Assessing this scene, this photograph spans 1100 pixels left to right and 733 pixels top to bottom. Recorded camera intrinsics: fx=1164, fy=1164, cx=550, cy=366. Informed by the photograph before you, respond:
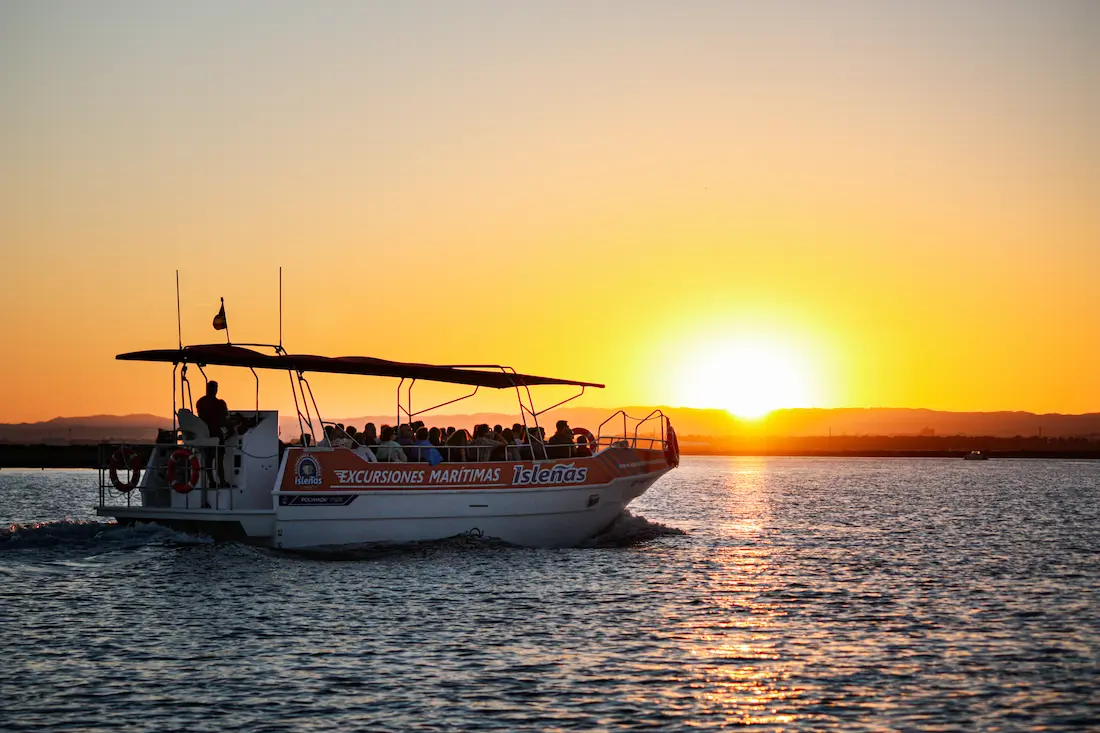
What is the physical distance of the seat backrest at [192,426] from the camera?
23984 mm

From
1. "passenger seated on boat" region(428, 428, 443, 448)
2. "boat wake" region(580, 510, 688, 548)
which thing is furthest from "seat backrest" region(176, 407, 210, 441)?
"boat wake" region(580, 510, 688, 548)

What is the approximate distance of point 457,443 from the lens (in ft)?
89.2

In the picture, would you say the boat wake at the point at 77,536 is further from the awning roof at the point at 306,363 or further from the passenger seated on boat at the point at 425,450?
the passenger seated on boat at the point at 425,450

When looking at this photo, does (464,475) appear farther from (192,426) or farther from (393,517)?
(192,426)

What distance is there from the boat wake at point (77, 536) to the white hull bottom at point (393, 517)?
0.76 metres

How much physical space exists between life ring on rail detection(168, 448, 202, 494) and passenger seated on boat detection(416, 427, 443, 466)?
464 cm

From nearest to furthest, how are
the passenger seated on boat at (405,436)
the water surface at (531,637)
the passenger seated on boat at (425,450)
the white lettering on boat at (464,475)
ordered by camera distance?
1. the water surface at (531,637)
2. the white lettering on boat at (464,475)
3. the passenger seated on boat at (425,450)
4. the passenger seated on boat at (405,436)

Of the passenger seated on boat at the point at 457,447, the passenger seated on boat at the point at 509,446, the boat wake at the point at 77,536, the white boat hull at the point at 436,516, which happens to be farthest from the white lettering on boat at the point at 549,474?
the boat wake at the point at 77,536

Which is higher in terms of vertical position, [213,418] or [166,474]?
[213,418]

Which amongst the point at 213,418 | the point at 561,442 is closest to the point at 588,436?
the point at 561,442

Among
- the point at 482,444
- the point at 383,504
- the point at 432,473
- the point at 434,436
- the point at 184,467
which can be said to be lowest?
the point at 383,504

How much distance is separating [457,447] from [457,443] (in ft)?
7.10

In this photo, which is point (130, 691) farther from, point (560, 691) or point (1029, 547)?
point (1029, 547)

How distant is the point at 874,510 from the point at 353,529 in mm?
38541
